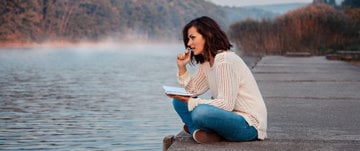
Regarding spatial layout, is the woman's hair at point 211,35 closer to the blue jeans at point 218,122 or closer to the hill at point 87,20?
the blue jeans at point 218,122

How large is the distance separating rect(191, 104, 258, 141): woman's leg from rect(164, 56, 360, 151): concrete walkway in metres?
0.12

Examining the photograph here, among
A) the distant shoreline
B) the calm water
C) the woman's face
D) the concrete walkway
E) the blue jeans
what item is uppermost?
the woman's face

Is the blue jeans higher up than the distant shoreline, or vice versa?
the blue jeans

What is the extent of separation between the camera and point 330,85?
13344 millimetres

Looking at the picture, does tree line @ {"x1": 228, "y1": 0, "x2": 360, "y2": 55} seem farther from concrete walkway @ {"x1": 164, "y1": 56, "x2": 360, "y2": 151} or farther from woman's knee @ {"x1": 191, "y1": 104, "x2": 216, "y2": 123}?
woman's knee @ {"x1": 191, "y1": 104, "x2": 216, "y2": 123}

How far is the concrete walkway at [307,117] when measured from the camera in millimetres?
6387

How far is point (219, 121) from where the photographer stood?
19.9 feet

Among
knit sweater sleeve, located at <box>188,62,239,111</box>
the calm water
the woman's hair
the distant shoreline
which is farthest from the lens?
the distant shoreline

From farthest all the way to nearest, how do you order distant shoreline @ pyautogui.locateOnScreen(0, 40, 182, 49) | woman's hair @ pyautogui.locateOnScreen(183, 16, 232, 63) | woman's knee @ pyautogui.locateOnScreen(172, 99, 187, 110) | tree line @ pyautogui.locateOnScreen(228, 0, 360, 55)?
distant shoreline @ pyautogui.locateOnScreen(0, 40, 182, 49) → tree line @ pyautogui.locateOnScreen(228, 0, 360, 55) → woman's knee @ pyautogui.locateOnScreen(172, 99, 187, 110) → woman's hair @ pyautogui.locateOnScreen(183, 16, 232, 63)

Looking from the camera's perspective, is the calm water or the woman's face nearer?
the woman's face

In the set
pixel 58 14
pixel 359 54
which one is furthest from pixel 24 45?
pixel 359 54

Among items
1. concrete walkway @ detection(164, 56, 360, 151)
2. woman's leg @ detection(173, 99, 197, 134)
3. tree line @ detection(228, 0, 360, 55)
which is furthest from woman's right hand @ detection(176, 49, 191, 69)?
Answer: tree line @ detection(228, 0, 360, 55)

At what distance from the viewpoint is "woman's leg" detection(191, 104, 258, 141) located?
6.02 meters

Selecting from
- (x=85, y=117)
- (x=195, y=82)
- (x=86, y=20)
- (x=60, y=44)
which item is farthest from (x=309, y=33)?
(x=86, y=20)
